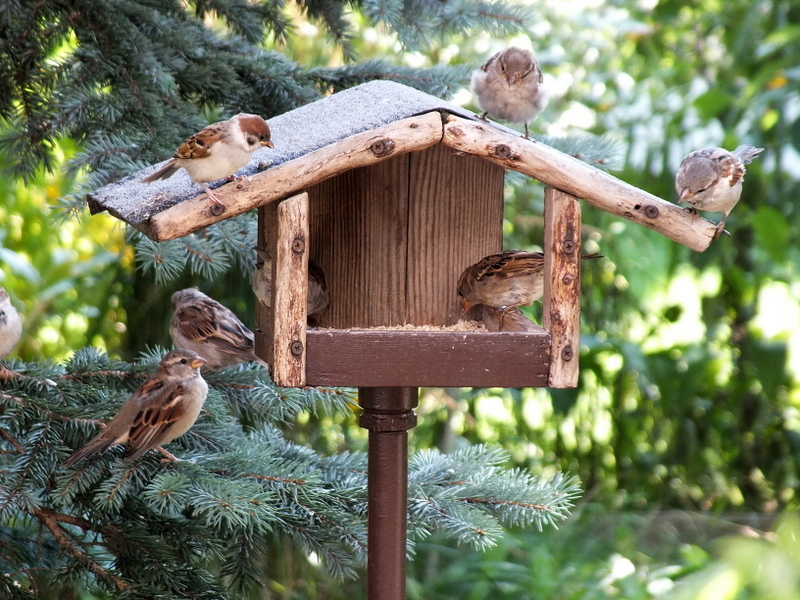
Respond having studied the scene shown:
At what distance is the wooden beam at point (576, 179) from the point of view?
5.73 feet

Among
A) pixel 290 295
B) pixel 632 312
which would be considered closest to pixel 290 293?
pixel 290 295

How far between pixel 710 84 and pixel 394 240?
3096 millimetres

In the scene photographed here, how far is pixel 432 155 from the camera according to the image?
7.07 ft

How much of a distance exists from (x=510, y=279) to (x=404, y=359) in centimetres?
41

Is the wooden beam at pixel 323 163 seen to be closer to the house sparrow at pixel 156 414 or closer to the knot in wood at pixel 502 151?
the knot in wood at pixel 502 151

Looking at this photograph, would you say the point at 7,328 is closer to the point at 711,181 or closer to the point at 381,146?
the point at 381,146

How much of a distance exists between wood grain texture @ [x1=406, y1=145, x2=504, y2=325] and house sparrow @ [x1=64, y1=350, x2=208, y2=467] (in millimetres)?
555

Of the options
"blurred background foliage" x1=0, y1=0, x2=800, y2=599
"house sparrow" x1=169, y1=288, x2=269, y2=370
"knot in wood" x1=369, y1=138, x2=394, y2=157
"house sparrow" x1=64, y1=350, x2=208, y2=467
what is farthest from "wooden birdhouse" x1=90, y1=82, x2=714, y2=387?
"blurred background foliage" x1=0, y1=0, x2=800, y2=599

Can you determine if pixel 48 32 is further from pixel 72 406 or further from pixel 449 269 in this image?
pixel 449 269

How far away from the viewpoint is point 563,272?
182cm

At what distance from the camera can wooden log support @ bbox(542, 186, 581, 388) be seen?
5.90 feet

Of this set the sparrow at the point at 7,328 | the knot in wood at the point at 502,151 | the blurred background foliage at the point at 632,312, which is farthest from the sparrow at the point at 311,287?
the blurred background foliage at the point at 632,312

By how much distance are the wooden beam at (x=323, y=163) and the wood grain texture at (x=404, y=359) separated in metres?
0.28

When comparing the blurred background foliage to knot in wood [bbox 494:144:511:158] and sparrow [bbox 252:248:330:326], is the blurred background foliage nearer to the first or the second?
sparrow [bbox 252:248:330:326]
